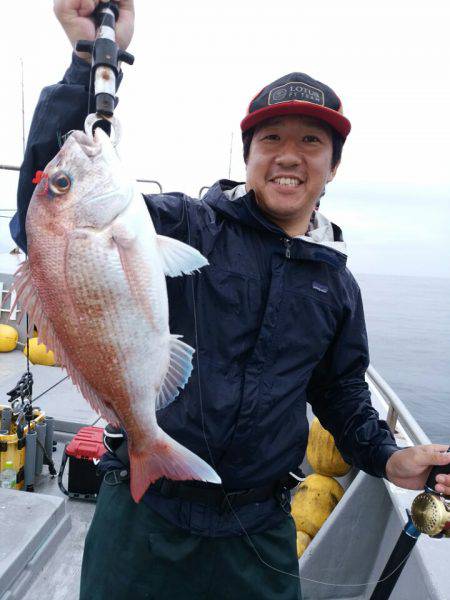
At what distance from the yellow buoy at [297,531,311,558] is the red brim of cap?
281 cm

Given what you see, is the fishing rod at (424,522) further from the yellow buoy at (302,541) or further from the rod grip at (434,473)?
the yellow buoy at (302,541)

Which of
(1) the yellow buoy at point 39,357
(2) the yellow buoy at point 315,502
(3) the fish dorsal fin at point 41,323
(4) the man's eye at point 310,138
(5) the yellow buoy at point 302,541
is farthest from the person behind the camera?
(1) the yellow buoy at point 39,357

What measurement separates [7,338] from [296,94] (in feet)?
23.3

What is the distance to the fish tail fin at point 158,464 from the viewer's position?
5.16 feet

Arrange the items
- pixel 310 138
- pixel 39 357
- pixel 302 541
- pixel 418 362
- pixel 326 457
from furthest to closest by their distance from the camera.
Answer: pixel 418 362 < pixel 39 357 < pixel 326 457 < pixel 302 541 < pixel 310 138

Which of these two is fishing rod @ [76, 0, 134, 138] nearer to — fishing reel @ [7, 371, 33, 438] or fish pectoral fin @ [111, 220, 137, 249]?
fish pectoral fin @ [111, 220, 137, 249]

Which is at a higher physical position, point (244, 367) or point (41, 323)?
point (41, 323)

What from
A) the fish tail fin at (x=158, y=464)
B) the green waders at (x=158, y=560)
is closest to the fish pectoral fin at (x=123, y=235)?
the fish tail fin at (x=158, y=464)

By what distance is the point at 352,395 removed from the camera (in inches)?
87.0

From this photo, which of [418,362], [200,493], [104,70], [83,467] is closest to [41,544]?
[83,467]

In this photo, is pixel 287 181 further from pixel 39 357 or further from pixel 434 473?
pixel 39 357

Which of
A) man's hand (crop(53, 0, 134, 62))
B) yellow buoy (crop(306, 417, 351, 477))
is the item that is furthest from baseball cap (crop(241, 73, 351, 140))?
yellow buoy (crop(306, 417, 351, 477))

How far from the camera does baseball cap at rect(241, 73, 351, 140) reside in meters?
1.90

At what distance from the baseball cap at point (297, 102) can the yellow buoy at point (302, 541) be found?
2.78 metres
